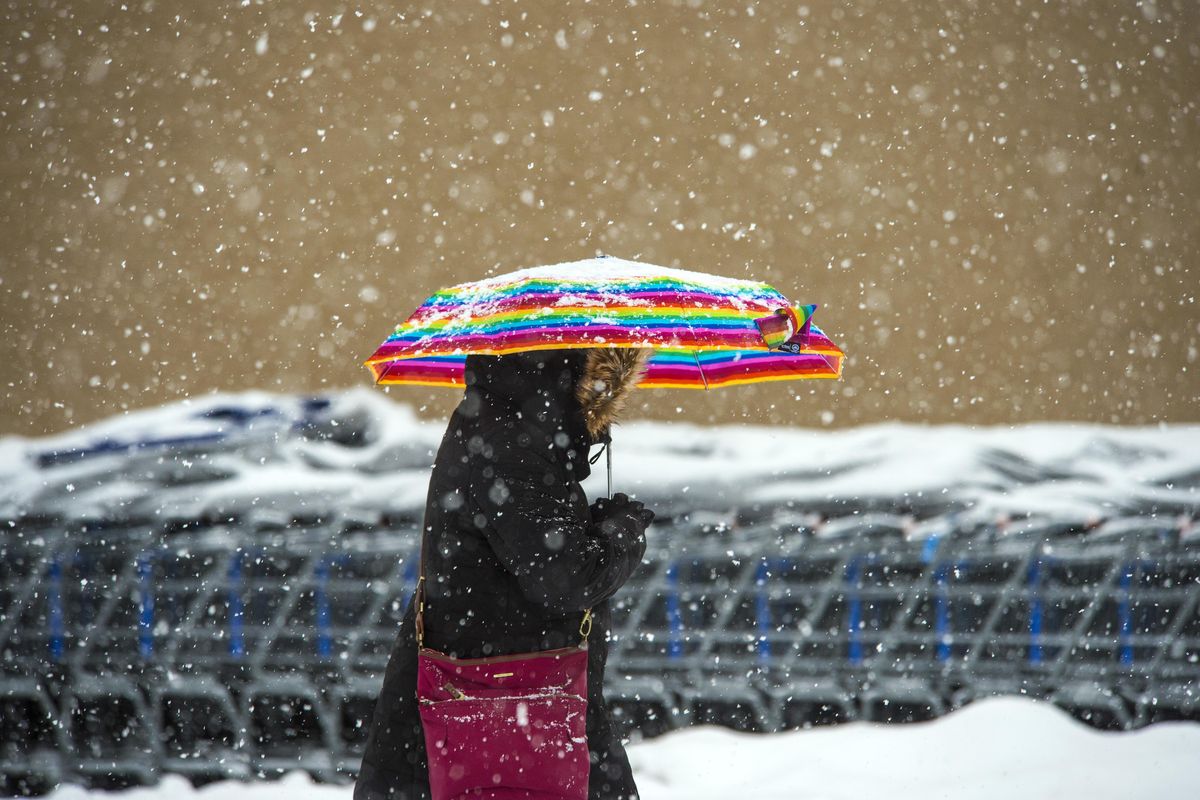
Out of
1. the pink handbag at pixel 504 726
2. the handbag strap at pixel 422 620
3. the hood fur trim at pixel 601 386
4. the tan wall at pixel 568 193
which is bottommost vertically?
the pink handbag at pixel 504 726

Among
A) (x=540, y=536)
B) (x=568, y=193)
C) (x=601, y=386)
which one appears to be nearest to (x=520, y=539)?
(x=540, y=536)

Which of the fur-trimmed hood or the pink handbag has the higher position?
the fur-trimmed hood

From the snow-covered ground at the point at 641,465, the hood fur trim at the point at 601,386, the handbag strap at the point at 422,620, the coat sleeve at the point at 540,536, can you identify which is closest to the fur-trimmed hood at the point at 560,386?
the hood fur trim at the point at 601,386

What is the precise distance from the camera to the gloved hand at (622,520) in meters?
2.02

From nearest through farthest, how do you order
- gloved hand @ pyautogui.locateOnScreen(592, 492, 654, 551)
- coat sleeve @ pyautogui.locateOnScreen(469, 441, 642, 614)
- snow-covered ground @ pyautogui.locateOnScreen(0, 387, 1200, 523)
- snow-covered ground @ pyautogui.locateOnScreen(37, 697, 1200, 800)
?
coat sleeve @ pyautogui.locateOnScreen(469, 441, 642, 614)
gloved hand @ pyautogui.locateOnScreen(592, 492, 654, 551)
snow-covered ground @ pyautogui.locateOnScreen(37, 697, 1200, 800)
snow-covered ground @ pyautogui.locateOnScreen(0, 387, 1200, 523)

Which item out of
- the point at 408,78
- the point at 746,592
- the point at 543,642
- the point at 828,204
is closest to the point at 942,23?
the point at 828,204

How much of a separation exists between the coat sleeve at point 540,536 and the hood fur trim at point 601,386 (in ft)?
0.56

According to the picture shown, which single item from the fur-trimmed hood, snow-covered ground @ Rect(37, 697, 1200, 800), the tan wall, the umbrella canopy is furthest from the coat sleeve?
the tan wall

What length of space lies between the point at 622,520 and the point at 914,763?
2616mm

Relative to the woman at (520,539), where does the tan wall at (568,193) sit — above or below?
above

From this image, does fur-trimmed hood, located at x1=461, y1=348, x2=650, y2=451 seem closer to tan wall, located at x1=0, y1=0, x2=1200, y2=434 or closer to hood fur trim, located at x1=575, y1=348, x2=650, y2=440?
hood fur trim, located at x1=575, y1=348, x2=650, y2=440

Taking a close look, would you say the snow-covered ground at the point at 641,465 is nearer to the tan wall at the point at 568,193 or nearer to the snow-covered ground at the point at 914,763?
the tan wall at the point at 568,193

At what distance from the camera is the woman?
190cm

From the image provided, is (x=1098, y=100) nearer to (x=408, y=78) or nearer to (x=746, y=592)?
(x=746, y=592)
